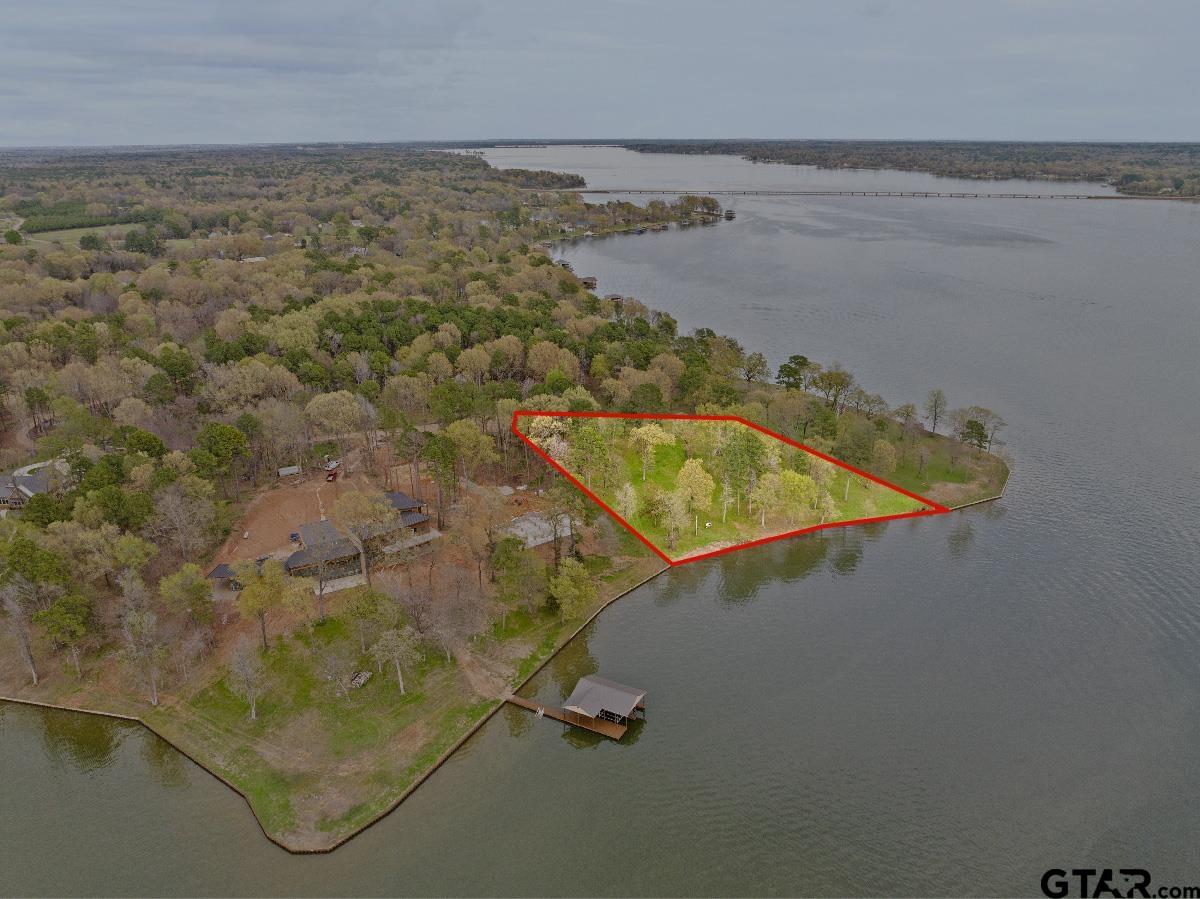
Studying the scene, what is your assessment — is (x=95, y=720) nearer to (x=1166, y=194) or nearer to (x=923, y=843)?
(x=923, y=843)

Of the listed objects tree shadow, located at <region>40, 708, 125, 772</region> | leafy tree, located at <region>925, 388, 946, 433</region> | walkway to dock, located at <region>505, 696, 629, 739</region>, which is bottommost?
tree shadow, located at <region>40, 708, 125, 772</region>

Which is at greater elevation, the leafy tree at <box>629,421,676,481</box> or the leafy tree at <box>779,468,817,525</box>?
the leafy tree at <box>629,421,676,481</box>

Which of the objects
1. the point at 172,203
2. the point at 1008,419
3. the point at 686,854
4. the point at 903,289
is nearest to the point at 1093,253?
the point at 903,289

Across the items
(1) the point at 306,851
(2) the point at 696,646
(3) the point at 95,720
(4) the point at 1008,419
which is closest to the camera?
(1) the point at 306,851

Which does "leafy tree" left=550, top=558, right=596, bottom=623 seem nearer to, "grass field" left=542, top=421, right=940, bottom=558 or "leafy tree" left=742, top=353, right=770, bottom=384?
"grass field" left=542, top=421, right=940, bottom=558

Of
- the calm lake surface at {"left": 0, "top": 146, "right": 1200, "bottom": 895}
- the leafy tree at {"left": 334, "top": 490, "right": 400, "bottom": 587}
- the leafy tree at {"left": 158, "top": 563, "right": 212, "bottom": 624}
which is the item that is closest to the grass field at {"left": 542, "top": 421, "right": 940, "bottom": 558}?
the calm lake surface at {"left": 0, "top": 146, "right": 1200, "bottom": 895}

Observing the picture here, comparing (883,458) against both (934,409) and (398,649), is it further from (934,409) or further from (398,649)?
(398,649)
